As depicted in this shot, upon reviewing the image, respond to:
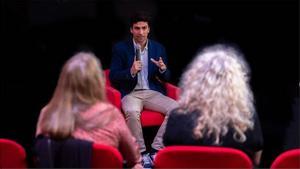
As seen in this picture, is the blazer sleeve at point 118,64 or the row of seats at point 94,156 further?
the blazer sleeve at point 118,64

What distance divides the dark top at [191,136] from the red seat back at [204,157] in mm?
124

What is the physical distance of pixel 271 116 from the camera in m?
4.93

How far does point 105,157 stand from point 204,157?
443mm

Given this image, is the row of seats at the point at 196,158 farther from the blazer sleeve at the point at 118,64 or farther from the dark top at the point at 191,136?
the blazer sleeve at the point at 118,64

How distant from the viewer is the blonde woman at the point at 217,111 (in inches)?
103

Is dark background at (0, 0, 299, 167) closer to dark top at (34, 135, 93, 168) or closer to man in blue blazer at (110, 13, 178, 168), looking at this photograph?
man in blue blazer at (110, 13, 178, 168)

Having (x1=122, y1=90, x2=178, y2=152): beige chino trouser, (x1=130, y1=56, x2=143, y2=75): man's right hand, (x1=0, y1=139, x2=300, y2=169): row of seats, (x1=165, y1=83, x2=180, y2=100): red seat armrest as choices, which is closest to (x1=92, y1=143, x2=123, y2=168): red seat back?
(x1=0, y1=139, x2=300, y2=169): row of seats

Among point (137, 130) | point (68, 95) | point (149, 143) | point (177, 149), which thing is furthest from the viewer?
point (149, 143)

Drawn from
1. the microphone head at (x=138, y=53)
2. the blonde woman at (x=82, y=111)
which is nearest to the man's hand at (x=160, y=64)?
the microphone head at (x=138, y=53)

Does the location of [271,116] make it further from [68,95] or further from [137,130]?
[68,95]

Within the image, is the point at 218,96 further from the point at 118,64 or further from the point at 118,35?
the point at 118,35

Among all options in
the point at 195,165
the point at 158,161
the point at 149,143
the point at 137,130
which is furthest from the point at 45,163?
the point at 149,143

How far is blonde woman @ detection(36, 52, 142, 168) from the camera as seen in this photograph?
258 centimetres

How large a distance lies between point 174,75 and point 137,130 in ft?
3.36
